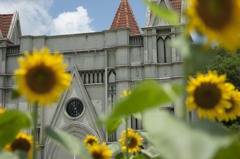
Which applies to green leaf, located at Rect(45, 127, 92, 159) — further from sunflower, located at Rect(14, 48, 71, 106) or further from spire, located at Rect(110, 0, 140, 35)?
spire, located at Rect(110, 0, 140, 35)

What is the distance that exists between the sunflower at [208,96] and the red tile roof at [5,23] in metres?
24.5

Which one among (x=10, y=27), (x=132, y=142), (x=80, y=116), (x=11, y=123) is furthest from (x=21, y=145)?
(x=10, y=27)

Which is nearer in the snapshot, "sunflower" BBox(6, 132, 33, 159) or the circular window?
"sunflower" BBox(6, 132, 33, 159)

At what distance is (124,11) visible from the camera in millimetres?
24734

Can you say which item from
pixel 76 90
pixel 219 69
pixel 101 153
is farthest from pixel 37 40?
pixel 101 153

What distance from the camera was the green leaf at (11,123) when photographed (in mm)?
1451

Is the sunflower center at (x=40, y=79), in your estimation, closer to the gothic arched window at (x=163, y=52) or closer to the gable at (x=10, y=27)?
the gothic arched window at (x=163, y=52)

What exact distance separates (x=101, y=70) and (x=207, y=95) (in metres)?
20.6

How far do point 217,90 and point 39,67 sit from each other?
71 centimetres

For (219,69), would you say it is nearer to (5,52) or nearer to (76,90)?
(76,90)

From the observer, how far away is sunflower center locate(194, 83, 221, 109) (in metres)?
A: 1.47

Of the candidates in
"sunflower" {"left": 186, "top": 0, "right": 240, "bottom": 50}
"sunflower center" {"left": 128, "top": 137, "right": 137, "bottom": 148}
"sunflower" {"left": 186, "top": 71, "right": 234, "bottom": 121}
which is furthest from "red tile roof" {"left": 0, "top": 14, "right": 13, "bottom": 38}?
"sunflower" {"left": 186, "top": 0, "right": 240, "bottom": 50}

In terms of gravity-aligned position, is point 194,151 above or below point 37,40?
below

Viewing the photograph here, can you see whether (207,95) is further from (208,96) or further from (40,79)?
(40,79)
